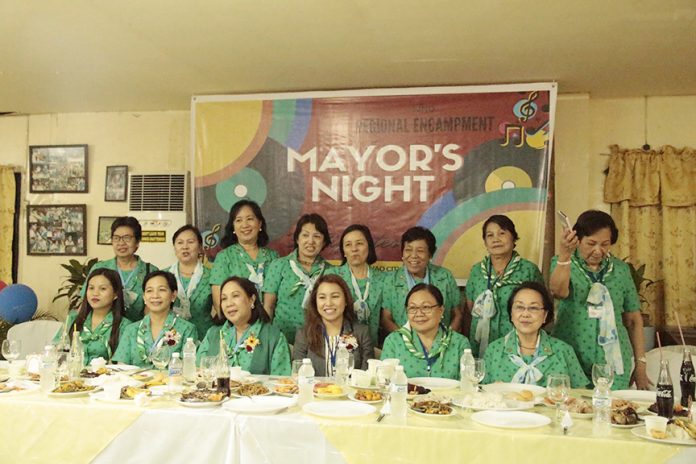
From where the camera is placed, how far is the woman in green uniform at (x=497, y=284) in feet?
12.9

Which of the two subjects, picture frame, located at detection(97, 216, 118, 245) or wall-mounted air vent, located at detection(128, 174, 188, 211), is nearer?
wall-mounted air vent, located at detection(128, 174, 188, 211)

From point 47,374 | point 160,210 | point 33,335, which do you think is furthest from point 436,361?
point 160,210

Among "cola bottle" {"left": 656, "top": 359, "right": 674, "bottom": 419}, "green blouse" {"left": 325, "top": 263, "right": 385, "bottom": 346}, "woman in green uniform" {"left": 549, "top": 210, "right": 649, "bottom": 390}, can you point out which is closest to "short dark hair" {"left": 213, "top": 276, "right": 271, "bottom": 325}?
"green blouse" {"left": 325, "top": 263, "right": 385, "bottom": 346}

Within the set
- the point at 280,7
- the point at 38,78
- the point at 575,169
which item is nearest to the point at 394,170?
the point at 575,169

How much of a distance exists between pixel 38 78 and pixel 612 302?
4344 millimetres

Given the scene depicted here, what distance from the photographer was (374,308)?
13.5 ft

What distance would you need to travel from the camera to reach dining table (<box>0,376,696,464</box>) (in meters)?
2.27

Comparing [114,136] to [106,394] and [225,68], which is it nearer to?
[225,68]

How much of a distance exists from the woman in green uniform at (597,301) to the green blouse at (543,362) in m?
0.43

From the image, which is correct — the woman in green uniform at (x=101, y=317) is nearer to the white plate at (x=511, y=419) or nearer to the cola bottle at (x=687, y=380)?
the white plate at (x=511, y=419)

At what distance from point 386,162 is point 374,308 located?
4.72 feet

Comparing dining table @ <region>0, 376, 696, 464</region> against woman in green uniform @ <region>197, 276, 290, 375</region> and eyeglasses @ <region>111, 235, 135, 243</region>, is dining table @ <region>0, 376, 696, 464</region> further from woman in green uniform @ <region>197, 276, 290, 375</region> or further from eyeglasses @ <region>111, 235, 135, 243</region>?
eyeglasses @ <region>111, 235, 135, 243</region>

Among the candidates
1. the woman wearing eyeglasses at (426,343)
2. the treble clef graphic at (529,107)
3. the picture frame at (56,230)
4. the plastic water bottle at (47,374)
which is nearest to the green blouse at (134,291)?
the plastic water bottle at (47,374)

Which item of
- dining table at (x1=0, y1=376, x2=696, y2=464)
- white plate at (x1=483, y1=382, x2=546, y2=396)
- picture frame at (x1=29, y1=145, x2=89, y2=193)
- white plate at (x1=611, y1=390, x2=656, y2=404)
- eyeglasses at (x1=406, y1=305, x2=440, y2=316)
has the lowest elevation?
dining table at (x1=0, y1=376, x2=696, y2=464)
